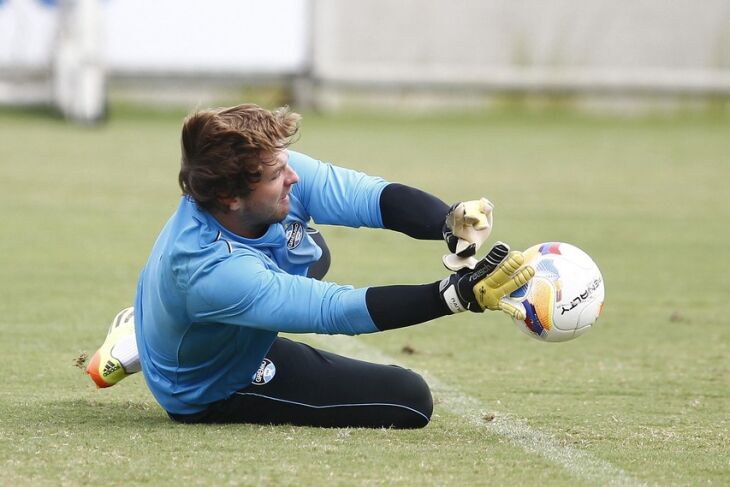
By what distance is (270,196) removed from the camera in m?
4.52

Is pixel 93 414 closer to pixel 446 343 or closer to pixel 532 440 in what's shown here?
pixel 532 440

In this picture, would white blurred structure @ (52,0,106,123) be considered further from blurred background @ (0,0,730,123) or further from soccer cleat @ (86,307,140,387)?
soccer cleat @ (86,307,140,387)

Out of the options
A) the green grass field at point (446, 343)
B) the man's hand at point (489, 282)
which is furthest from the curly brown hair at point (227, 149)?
the green grass field at point (446, 343)

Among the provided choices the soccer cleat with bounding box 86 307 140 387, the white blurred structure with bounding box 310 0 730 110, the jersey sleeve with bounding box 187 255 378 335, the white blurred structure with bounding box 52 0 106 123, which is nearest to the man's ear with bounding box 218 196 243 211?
the jersey sleeve with bounding box 187 255 378 335

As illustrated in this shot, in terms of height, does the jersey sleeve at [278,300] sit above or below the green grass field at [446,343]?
above

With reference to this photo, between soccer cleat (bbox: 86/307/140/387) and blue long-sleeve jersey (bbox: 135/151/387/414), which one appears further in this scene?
soccer cleat (bbox: 86/307/140/387)

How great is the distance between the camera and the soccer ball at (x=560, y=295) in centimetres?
477

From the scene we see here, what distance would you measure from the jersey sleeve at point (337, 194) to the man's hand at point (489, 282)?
0.74m

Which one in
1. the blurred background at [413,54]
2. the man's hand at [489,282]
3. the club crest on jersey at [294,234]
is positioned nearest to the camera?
the man's hand at [489,282]

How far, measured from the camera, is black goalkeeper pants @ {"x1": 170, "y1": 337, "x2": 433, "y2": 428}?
→ 4.98m

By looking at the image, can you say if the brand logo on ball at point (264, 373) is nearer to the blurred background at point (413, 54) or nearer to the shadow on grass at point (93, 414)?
the shadow on grass at point (93, 414)

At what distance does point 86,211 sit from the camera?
11.6 m

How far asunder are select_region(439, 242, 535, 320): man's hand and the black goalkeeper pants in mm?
795

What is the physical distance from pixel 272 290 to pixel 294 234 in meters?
0.63
